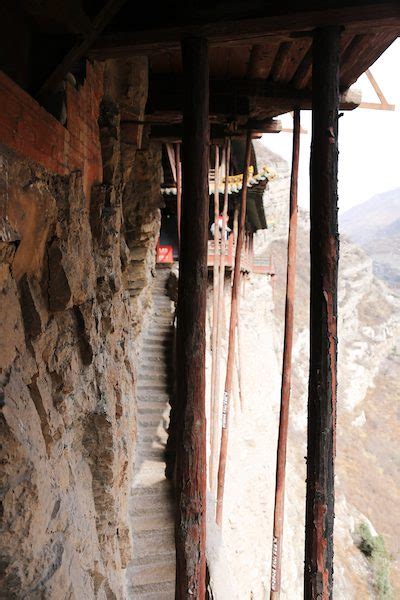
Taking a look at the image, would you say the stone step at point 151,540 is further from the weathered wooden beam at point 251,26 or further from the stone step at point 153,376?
the weathered wooden beam at point 251,26

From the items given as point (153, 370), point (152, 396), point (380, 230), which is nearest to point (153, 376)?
point (153, 370)

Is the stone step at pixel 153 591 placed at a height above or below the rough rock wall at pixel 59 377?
below

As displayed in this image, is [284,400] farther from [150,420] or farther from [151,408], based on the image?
[151,408]

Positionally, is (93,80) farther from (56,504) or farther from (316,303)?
(56,504)

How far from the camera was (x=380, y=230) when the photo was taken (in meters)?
80.6

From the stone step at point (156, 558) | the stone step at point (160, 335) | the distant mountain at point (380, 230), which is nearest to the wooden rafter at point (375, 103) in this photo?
the stone step at point (160, 335)

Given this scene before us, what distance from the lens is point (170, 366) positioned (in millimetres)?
10195

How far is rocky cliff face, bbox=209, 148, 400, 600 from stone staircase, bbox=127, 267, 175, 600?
87 cm

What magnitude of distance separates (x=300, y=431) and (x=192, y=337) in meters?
22.5

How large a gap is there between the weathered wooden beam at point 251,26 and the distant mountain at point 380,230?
5341 cm

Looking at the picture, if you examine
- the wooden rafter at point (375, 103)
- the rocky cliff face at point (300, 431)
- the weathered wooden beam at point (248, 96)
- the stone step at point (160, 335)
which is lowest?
the rocky cliff face at point (300, 431)

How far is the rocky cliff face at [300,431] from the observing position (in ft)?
34.7

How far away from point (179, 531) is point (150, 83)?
481 centimetres

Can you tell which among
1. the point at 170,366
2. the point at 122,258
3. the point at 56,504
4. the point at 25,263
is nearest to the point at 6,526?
the point at 56,504
